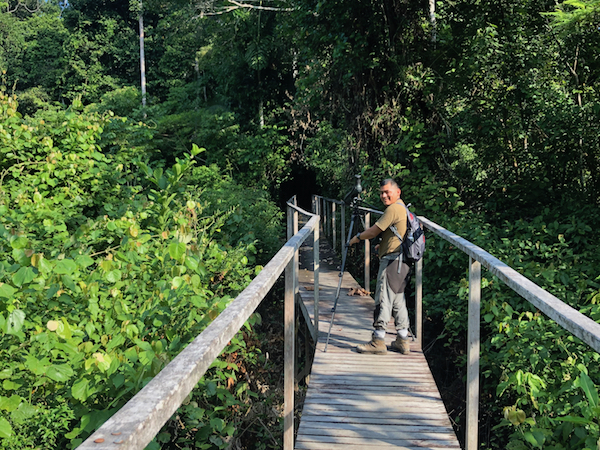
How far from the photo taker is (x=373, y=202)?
890 centimetres

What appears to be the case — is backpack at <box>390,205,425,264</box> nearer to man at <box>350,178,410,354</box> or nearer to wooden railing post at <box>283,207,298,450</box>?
man at <box>350,178,410,354</box>

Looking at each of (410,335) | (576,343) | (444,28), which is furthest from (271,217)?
(576,343)

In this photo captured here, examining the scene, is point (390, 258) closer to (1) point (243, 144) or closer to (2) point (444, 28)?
(2) point (444, 28)

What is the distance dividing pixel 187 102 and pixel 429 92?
18.5 m

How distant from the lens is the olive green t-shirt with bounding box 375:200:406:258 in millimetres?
4277

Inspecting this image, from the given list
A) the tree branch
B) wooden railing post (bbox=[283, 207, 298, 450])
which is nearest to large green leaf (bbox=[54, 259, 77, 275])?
wooden railing post (bbox=[283, 207, 298, 450])

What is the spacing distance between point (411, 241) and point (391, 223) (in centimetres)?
22

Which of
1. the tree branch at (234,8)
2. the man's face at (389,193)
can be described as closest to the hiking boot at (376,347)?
the man's face at (389,193)

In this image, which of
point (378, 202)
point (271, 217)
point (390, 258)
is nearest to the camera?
point (390, 258)

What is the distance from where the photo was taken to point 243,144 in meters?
19.5

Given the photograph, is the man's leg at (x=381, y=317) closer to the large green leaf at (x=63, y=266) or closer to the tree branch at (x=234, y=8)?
the large green leaf at (x=63, y=266)

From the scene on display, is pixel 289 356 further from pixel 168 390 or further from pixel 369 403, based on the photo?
pixel 168 390

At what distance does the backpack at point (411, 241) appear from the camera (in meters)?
4.27

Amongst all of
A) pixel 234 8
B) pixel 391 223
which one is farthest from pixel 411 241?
pixel 234 8
